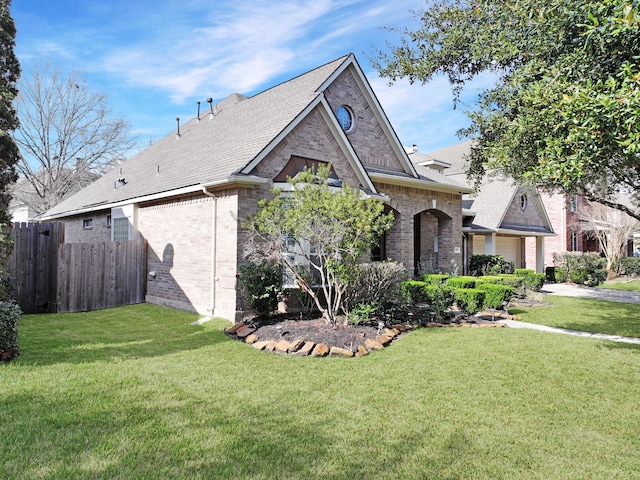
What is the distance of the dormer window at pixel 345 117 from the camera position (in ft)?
50.1

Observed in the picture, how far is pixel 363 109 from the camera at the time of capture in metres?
15.8

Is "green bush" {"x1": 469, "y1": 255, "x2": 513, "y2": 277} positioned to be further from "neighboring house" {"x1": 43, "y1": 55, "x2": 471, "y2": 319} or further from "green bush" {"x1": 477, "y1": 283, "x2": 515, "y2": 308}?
"green bush" {"x1": 477, "y1": 283, "x2": 515, "y2": 308}

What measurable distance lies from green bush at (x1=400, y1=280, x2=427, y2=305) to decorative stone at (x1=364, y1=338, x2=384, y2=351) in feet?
13.1

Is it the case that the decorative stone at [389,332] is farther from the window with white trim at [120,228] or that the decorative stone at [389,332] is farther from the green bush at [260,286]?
the window with white trim at [120,228]

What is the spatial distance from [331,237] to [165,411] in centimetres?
478

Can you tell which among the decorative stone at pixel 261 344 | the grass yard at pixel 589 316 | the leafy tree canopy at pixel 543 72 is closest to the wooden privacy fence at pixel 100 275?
the decorative stone at pixel 261 344

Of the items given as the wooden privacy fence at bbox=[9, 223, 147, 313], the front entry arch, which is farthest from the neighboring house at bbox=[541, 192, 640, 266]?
the wooden privacy fence at bbox=[9, 223, 147, 313]

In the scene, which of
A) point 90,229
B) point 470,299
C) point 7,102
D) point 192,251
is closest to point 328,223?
point 192,251

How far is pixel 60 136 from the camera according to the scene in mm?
28719

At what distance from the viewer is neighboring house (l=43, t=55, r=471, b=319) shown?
34.7ft

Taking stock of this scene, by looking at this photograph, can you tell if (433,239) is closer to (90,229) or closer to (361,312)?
(361,312)

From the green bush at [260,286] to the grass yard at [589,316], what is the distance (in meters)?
6.98

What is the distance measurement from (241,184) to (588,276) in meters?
21.1

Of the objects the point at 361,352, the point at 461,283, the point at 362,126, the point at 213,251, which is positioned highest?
the point at 362,126
